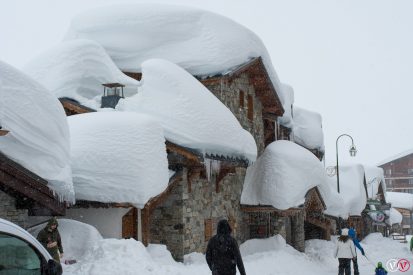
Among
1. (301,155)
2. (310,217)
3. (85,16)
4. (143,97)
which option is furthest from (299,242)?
(85,16)

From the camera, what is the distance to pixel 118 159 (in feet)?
36.9

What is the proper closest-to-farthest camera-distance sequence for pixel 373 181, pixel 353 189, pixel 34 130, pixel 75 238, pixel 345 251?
pixel 34 130
pixel 75 238
pixel 345 251
pixel 353 189
pixel 373 181

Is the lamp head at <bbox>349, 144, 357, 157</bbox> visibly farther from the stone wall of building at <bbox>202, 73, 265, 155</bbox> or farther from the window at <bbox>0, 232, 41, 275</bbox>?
the window at <bbox>0, 232, 41, 275</bbox>

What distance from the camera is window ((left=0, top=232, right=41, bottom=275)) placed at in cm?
462

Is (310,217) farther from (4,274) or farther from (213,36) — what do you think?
(4,274)

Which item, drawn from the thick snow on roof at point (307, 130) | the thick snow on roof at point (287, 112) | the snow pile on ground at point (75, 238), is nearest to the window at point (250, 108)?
the thick snow on roof at point (287, 112)

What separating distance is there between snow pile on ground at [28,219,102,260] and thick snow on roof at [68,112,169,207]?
124 centimetres

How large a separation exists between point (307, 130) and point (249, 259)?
41.5 feet

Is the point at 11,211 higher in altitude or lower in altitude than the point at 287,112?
lower

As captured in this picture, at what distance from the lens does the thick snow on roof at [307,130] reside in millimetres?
26297

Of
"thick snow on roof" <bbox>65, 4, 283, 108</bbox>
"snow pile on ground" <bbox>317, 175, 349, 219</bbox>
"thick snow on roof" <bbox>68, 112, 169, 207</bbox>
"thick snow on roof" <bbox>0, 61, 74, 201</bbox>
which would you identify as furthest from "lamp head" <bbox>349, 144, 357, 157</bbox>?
"thick snow on roof" <bbox>0, 61, 74, 201</bbox>

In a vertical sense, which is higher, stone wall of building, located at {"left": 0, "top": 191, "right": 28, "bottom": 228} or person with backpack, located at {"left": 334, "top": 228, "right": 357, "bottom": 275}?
stone wall of building, located at {"left": 0, "top": 191, "right": 28, "bottom": 228}

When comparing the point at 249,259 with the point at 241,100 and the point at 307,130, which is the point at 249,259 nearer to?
the point at 241,100

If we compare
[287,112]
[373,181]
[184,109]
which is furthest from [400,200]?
[184,109]
